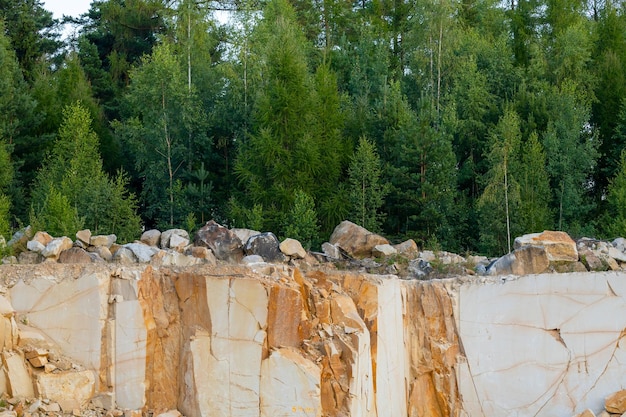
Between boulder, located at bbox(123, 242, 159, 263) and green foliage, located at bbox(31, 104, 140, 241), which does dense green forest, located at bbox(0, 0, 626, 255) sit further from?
boulder, located at bbox(123, 242, 159, 263)

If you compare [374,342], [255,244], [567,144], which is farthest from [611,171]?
[374,342]

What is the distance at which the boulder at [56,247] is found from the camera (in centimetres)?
1969

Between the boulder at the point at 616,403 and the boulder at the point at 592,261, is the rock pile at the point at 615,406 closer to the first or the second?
the boulder at the point at 616,403

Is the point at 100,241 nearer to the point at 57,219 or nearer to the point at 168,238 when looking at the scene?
the point at 168,238

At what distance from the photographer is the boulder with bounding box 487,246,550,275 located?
18.9 m

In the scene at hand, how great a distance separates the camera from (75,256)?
774 inches

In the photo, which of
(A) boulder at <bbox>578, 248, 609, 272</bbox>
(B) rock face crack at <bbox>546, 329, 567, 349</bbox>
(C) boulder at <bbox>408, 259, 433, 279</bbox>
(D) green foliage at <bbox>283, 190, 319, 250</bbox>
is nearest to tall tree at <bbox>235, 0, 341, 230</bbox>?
(D) green foliage at <bbox>283, 190, 319, 250</bbox>

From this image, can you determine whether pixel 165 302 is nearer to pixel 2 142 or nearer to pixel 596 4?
pixel 2 142

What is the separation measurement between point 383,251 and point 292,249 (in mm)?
2059

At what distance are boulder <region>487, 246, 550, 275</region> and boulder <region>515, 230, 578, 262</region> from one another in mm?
300

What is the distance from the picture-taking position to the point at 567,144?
28062 mm

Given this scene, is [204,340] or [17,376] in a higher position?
[204,340]

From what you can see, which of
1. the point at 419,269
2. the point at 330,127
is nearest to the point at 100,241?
the point at 419,269

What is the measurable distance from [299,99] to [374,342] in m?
11.7
